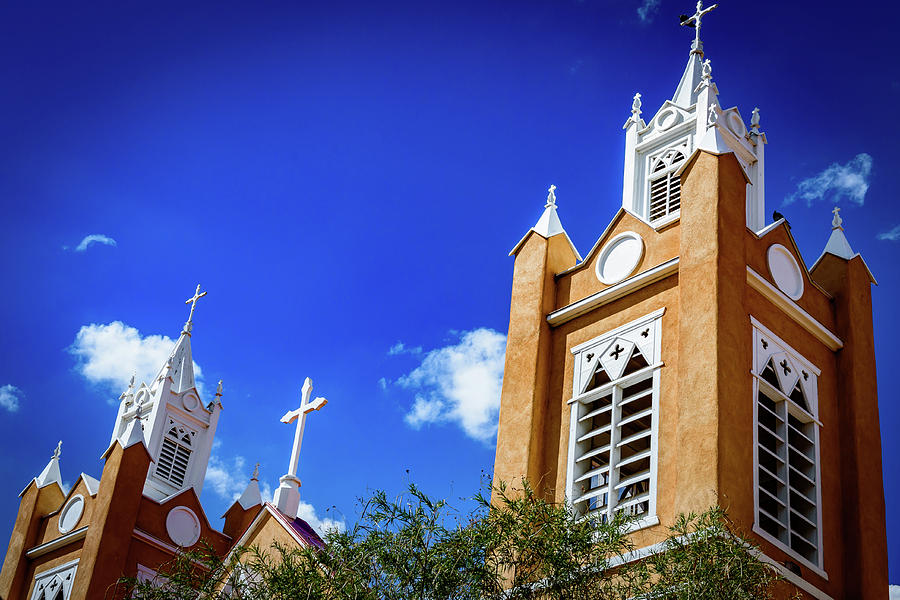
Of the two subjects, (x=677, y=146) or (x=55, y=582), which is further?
(x=55, y=582)

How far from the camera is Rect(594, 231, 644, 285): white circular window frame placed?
17844 mm

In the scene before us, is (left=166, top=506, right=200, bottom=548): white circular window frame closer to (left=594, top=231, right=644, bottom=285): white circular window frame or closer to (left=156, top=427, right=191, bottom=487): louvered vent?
(left=156, top=427, right=191, bottom=487): louvered vent

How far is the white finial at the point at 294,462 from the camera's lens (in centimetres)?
2012

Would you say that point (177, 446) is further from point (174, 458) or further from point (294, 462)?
point (294, 462)

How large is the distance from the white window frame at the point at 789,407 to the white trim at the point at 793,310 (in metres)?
0.54

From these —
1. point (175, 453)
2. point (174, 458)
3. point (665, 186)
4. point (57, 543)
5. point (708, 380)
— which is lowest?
point (708, 380)

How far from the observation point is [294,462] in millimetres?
20922

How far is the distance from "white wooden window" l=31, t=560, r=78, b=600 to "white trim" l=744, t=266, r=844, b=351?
13.4 metres

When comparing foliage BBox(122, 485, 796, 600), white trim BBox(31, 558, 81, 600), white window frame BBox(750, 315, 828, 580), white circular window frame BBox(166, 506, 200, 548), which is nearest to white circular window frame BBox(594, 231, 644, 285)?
white window frame BBox(750, 315, 828, 580)

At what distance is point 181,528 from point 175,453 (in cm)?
324

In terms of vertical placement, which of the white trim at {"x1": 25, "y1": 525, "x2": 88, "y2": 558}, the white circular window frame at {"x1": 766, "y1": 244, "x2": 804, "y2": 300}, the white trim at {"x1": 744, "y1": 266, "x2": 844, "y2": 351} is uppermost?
the white circular window frame at {"x1": 766, "y1": 244, "x2": 804, "y2": 300}

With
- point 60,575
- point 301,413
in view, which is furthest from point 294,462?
point 60,575

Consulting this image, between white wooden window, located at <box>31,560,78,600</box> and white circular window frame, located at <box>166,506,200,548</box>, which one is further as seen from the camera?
white circular window frame, located at <box>166,506,200,548</box>

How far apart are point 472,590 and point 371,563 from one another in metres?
1.14
